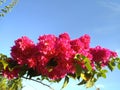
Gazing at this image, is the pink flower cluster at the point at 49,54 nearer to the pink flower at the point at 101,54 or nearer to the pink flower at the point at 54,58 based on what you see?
the pink flower at the point at 54,58

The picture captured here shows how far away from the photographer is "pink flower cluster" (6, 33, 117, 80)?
203 inches

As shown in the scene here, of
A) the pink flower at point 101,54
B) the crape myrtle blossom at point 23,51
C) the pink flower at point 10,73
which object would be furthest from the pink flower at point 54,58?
the pink flower at point 101,54

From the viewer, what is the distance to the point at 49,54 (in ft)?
17.0

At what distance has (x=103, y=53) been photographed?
5609 mm

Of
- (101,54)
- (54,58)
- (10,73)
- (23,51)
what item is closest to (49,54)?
(54,58)

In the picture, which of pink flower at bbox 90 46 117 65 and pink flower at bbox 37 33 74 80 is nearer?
pink flower at bbox 37 33 74 80

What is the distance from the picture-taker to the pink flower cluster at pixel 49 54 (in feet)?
17.0

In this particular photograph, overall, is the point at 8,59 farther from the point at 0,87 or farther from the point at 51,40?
the point at 0,87

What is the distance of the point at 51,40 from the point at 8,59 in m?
0.62

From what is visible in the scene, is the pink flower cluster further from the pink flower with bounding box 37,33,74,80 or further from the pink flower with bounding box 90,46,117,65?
the pink flower with bounding box 90,46,117,65

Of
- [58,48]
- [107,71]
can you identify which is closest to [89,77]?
[107,71]

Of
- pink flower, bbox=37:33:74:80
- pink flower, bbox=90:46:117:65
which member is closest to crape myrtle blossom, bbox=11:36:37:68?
pink flower, bbox=37:33:74:80

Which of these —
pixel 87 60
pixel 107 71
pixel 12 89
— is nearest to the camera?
pixel 87 60

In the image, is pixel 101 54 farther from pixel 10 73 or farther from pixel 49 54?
pixel 10 73
